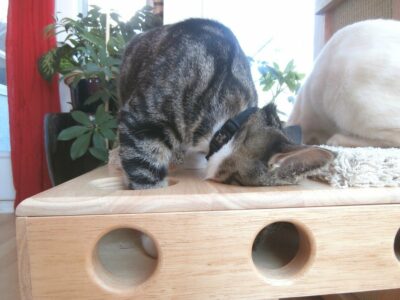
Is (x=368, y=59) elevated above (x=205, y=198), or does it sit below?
above

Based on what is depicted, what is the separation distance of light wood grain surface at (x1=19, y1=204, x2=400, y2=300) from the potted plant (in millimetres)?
890

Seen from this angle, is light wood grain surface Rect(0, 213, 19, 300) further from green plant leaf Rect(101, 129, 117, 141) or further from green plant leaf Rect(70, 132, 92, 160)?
green plant leaf Rect(101, 129, 117, 141)

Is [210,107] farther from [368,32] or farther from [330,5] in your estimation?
[330,5]

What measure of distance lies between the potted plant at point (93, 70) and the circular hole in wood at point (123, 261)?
0.66 meters

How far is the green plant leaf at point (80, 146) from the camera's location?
4.44 feet

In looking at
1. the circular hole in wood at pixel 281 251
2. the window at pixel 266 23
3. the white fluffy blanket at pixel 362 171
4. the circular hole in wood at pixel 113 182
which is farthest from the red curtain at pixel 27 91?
the white fluffy blanket at pixel 362 171

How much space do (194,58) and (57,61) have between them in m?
1.10

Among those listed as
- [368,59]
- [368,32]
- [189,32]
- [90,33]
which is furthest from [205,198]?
[90,33]

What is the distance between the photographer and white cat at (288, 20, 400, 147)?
0.87 metres

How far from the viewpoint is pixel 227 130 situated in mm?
786

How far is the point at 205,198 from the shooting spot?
55cm

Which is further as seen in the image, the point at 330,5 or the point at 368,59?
the point at 330,5

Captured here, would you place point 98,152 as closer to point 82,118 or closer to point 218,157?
point 82,118

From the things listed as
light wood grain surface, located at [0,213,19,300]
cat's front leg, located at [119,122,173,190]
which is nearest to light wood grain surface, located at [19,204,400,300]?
cat's front leg, located at [119,122,173,190]
